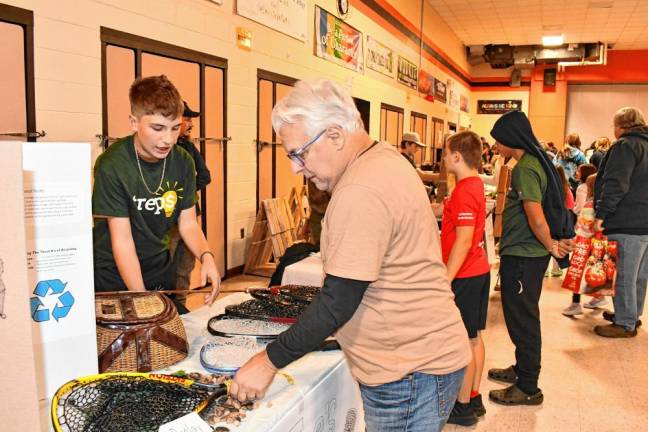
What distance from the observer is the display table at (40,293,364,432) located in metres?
1.28

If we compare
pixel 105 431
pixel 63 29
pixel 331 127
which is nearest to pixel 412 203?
pixel 331 127

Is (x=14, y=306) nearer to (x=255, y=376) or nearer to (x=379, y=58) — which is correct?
(x=255, y=376)

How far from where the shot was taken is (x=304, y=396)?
4.67 ft

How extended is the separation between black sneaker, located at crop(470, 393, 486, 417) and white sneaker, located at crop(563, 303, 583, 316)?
2313 mm

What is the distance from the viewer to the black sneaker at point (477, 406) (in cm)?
A: 294

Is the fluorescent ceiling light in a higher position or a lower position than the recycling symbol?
higher

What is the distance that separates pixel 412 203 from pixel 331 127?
0.78 feet

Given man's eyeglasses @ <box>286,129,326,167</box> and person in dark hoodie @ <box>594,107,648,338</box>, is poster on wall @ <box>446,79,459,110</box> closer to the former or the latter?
person in dark hoodie @ <box>594,107,648,338</box>

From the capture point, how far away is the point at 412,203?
3.99ft

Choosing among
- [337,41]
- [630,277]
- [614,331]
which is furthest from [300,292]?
[337,41]

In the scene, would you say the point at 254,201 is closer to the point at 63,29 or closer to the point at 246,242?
the point at 246,242

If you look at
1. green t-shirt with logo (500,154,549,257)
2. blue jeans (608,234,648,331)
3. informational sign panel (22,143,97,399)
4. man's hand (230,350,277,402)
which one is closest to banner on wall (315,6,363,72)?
blue jeans (608,234,648,331)

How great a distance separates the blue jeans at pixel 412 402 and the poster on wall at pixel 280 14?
4.77 metres

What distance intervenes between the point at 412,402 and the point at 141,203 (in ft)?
3.50
